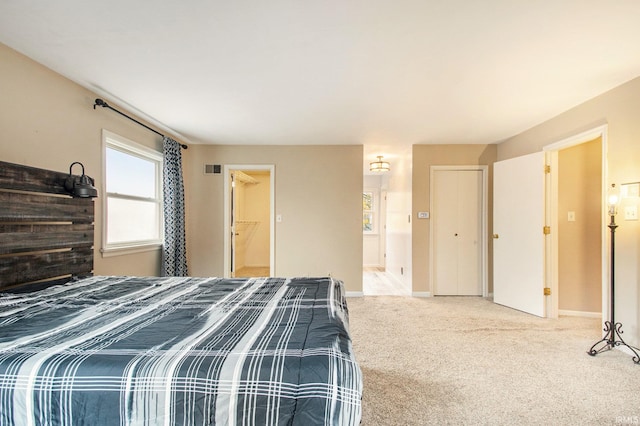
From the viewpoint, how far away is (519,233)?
3.78 m

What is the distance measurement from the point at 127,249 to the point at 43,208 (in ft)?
3.81

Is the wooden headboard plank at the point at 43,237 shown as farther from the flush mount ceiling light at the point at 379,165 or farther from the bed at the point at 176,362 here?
the flush mount ceiling light at the point at 379,165

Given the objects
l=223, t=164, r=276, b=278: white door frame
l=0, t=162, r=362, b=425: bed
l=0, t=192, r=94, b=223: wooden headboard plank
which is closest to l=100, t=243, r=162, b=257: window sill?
l=0, t=192, r=94, b=223: wooden headboard plank

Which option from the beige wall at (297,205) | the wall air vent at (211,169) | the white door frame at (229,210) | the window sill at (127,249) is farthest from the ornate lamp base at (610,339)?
the wall air vent at (211,169)

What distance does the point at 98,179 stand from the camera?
2.75m

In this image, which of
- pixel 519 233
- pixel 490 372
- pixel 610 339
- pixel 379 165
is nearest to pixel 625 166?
pixel 519 233

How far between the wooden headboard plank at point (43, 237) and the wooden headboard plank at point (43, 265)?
0.19ft

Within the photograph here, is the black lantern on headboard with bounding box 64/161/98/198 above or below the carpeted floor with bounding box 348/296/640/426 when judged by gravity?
above

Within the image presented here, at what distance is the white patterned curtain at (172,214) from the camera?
3.69 m

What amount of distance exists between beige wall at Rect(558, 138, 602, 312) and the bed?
3.62 m

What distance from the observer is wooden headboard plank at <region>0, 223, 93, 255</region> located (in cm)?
185

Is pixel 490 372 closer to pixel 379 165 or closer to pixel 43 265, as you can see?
pixel 43 265

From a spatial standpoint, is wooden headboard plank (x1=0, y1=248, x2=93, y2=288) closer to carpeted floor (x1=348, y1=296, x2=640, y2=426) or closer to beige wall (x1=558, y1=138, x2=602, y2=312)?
carpeted floor (x1=348, y1=296, x2=640, y2=426)

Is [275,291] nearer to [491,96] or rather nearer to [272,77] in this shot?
[272,77]
